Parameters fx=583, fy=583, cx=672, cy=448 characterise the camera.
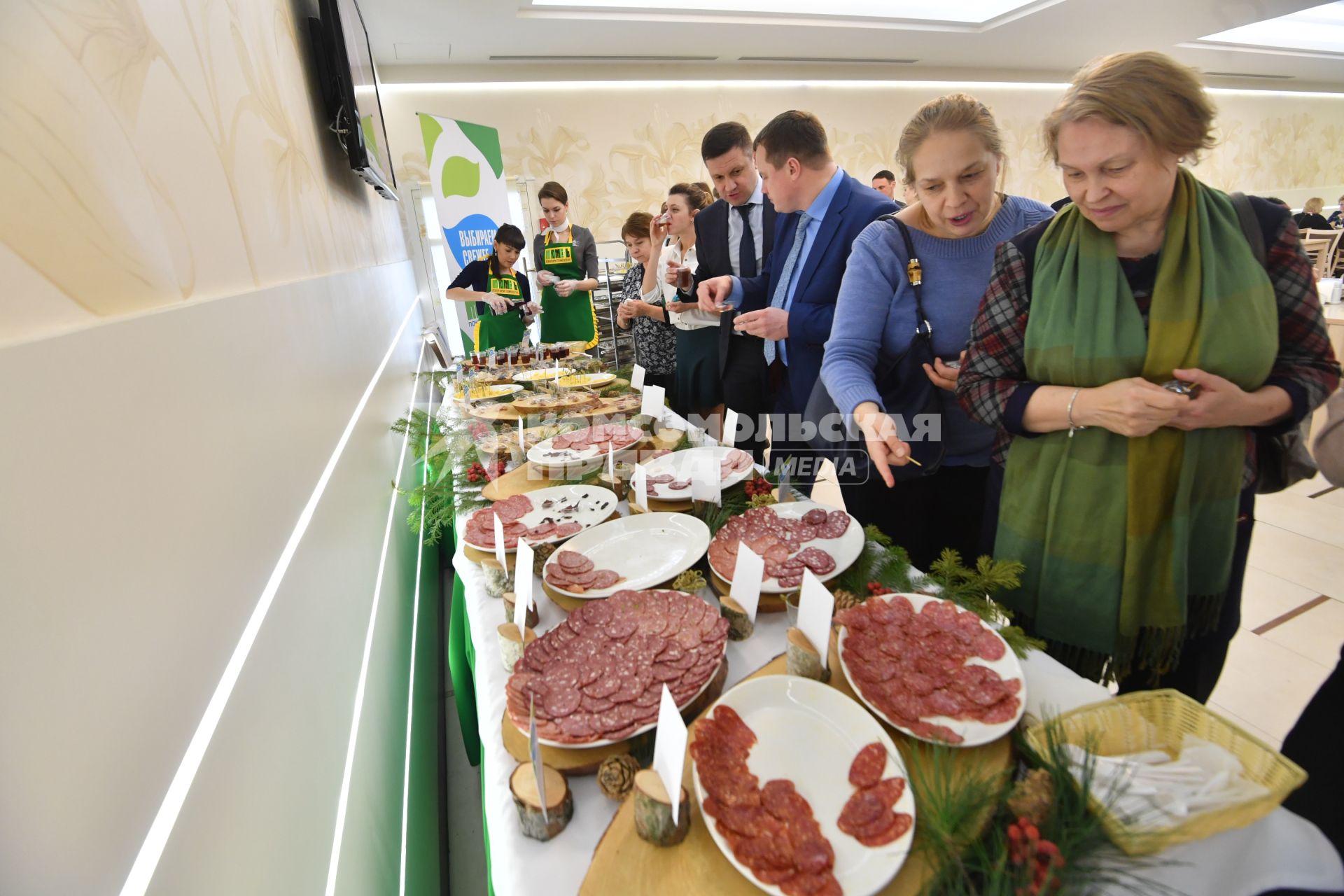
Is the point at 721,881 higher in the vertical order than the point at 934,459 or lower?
lower

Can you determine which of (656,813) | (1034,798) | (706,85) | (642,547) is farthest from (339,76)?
(706,85)

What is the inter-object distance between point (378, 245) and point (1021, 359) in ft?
11.8

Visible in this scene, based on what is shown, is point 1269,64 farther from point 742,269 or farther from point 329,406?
point 329,406

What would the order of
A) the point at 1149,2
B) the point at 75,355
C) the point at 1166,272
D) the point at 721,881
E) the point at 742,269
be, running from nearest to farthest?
1. the point at 75,355
2. the point at 721,881
3. the point at 1166,272
4. the point at 742,269
5. the point at 1149,2

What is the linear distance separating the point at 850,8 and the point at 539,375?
18.3ft

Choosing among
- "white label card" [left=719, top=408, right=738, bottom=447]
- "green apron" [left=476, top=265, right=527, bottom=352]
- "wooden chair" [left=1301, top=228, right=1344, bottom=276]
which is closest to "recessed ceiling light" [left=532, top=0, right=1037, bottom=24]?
"green apron" [left=476, top=265, right=527, bottom=352]

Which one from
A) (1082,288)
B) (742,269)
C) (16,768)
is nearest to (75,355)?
(16,768)

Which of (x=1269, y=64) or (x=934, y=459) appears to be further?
(x=1269, y=64)

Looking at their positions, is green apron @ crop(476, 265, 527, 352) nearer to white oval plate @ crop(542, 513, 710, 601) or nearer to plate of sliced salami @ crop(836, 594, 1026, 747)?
white oval plate @ crop(542, 513, 710, 601)

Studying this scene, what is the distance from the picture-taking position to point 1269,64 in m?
9.03

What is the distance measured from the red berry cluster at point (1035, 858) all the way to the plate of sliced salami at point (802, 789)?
10cm

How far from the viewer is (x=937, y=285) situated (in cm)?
141

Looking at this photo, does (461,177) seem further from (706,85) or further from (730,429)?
(730,429)

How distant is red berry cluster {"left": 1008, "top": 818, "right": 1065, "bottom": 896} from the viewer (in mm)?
569
